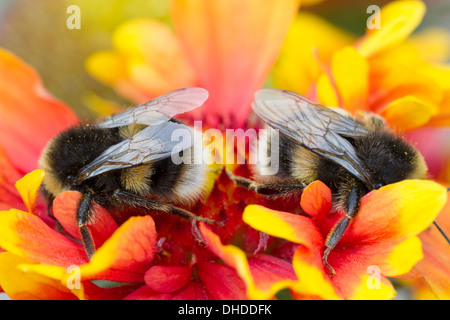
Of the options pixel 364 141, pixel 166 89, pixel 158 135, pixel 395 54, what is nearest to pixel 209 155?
pixel 158 135

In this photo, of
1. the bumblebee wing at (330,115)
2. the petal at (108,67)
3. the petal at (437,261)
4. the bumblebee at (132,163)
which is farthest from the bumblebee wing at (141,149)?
the petal at (108,67)

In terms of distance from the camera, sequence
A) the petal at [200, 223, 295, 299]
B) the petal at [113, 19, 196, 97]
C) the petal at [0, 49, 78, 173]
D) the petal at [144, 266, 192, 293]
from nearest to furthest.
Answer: the petal at [200, 223, 295, 299] < the petal at [144, 266, 192, 293] < the petal at [0, 49, 78, 173] < the petal at [113, 19, 196, 97]

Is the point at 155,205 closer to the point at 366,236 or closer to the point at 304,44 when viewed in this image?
the point at 366,236

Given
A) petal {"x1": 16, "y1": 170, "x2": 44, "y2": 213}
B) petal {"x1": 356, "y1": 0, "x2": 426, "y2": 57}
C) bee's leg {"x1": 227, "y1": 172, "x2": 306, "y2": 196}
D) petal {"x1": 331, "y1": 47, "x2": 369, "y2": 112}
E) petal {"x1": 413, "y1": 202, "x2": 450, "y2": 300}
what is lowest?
petal {"x1": 413, "y1": 202, "x2": 450, "y2": 300}

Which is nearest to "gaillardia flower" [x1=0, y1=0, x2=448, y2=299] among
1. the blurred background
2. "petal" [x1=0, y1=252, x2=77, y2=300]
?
"petal" [x1=0, y1=252, x2=77, y2=300]

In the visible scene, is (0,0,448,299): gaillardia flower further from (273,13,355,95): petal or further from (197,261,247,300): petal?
(273,13,355,95): petal

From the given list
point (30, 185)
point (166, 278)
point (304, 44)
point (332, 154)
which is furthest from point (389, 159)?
point (304, 44)
